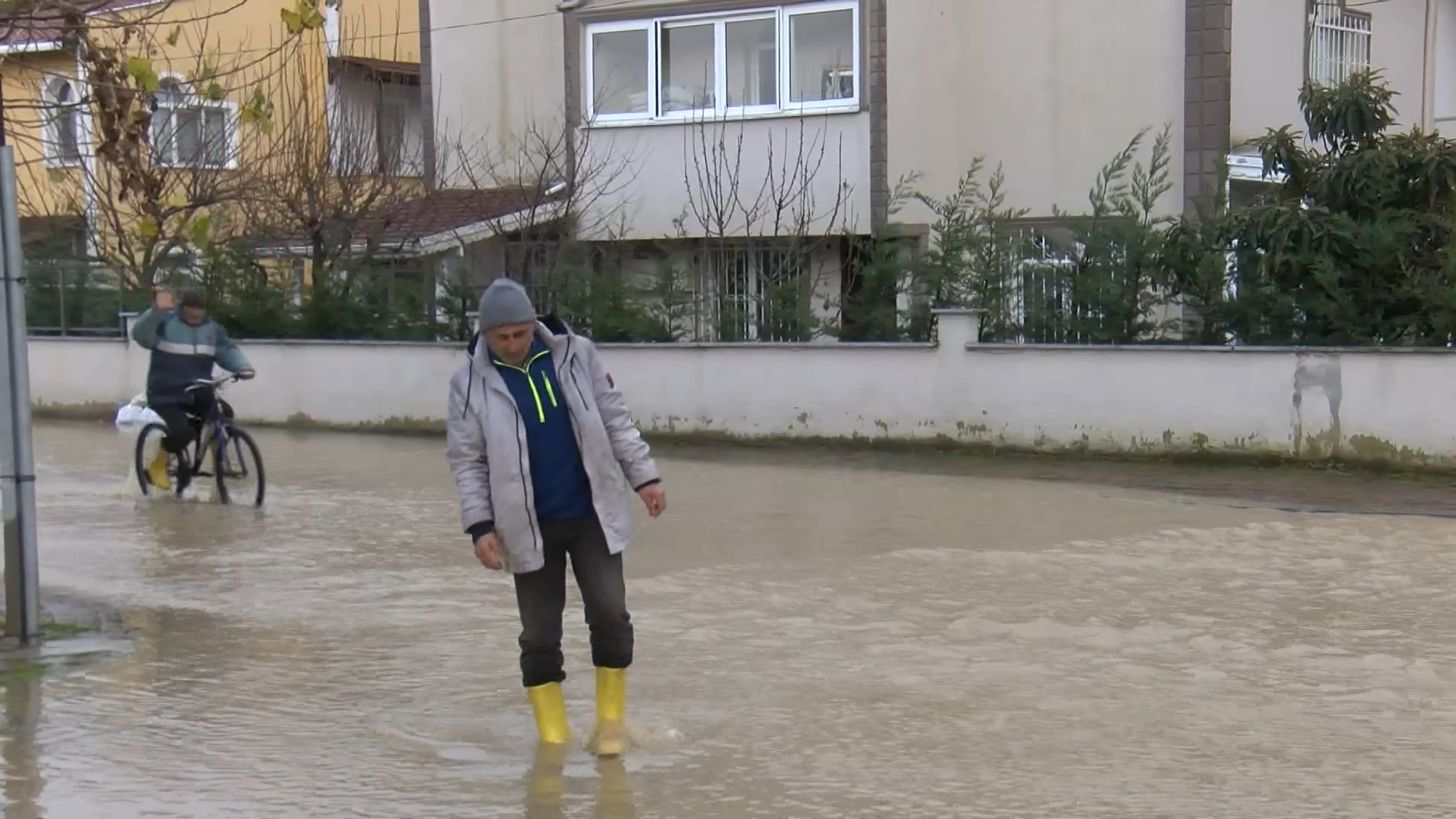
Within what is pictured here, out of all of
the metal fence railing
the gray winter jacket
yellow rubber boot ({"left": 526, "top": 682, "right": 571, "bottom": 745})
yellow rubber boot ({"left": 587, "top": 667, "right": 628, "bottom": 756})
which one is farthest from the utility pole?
the metal fence railing

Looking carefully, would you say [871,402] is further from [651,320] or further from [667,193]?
[667,193]

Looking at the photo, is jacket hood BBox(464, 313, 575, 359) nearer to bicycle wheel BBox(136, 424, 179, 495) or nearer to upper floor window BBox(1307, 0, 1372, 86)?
bicycle wheel BBox(136, 424, 179, 495)

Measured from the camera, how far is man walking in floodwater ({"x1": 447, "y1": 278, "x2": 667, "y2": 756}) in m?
6.49

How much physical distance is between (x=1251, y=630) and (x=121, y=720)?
527cm

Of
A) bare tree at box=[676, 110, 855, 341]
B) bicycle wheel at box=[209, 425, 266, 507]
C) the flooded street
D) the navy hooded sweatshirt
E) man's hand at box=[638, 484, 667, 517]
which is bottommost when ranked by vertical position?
the flooded street

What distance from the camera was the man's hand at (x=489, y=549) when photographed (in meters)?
6.48

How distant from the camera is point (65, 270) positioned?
1002 inches

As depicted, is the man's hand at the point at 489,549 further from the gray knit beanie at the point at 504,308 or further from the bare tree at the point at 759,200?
the bare tree at the point at 759,200

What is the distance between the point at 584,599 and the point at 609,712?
433 mm

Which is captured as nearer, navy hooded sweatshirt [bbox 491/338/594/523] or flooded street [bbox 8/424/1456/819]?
flooded street [bbox 8/424/1456/819]

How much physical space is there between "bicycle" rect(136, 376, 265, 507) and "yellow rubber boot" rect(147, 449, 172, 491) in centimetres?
5

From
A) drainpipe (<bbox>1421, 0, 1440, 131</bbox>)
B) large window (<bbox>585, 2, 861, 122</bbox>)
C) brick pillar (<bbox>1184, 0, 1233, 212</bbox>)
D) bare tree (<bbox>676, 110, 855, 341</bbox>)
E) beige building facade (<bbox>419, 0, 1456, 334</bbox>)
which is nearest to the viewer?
brick pillar (<bbox>1184, 0, 1233, 212</bbox>)

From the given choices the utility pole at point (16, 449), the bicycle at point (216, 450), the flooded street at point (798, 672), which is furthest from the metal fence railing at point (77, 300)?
the utility pole at point (16, 449)

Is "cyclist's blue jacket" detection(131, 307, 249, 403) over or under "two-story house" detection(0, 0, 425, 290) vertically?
under
